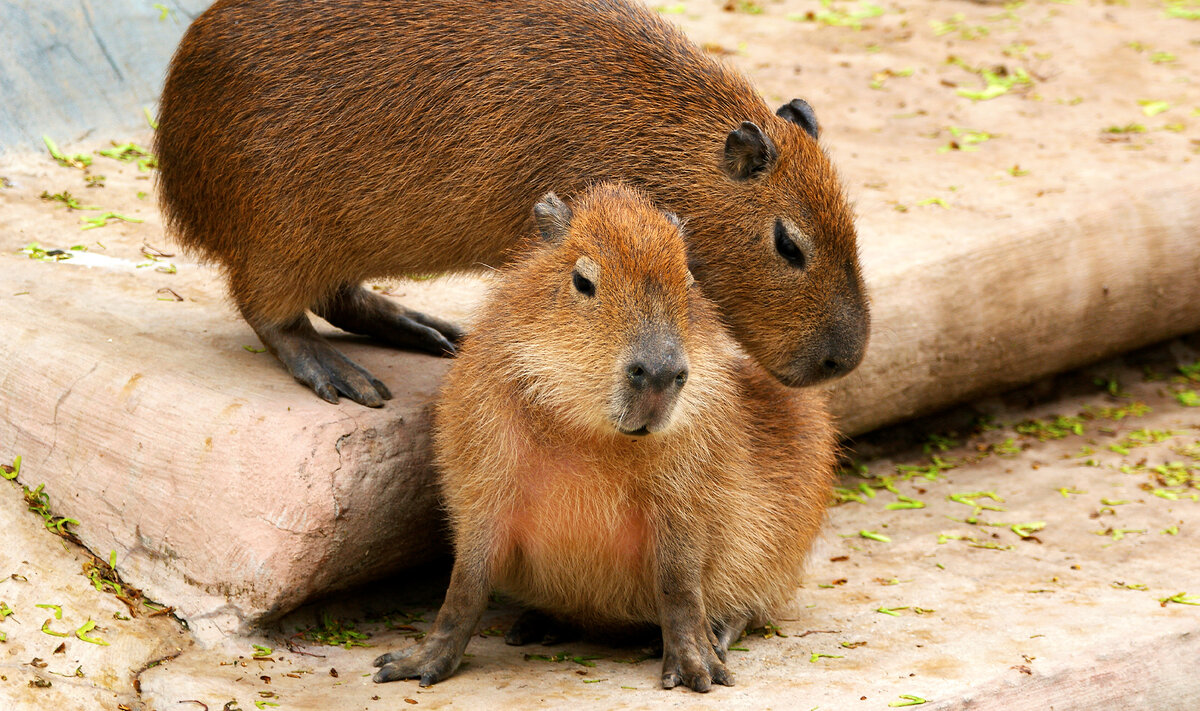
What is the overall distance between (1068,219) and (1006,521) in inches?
73.4

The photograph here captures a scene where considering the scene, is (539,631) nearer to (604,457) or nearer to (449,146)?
(604,457)

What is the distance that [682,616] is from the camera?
360cm

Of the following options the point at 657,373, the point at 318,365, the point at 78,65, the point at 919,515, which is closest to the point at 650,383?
the point at 657,373

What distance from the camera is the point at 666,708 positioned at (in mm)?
3340

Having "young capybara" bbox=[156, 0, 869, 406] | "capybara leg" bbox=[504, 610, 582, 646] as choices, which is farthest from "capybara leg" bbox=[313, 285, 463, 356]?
"capybara leg" bbox=[504, 610, 582, 646]

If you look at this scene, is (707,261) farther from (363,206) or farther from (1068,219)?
(1068,219)

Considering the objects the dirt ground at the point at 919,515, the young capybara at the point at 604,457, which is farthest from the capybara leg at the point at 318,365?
the dirt ground at the point at 919,515

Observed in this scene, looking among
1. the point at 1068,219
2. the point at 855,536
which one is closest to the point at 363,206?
the point at 855,536

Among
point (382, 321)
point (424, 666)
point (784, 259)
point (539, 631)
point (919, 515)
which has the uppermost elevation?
point (784, 259)

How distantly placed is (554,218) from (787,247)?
88 centimetres

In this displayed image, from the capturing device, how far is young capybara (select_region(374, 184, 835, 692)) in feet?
10.8

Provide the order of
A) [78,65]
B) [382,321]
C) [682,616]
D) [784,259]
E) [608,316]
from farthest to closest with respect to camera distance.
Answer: [78,65], [382,321], [784,259], [682,616], [608,316]

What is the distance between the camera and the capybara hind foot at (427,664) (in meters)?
3.61

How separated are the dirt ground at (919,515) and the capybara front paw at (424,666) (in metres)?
0.04
